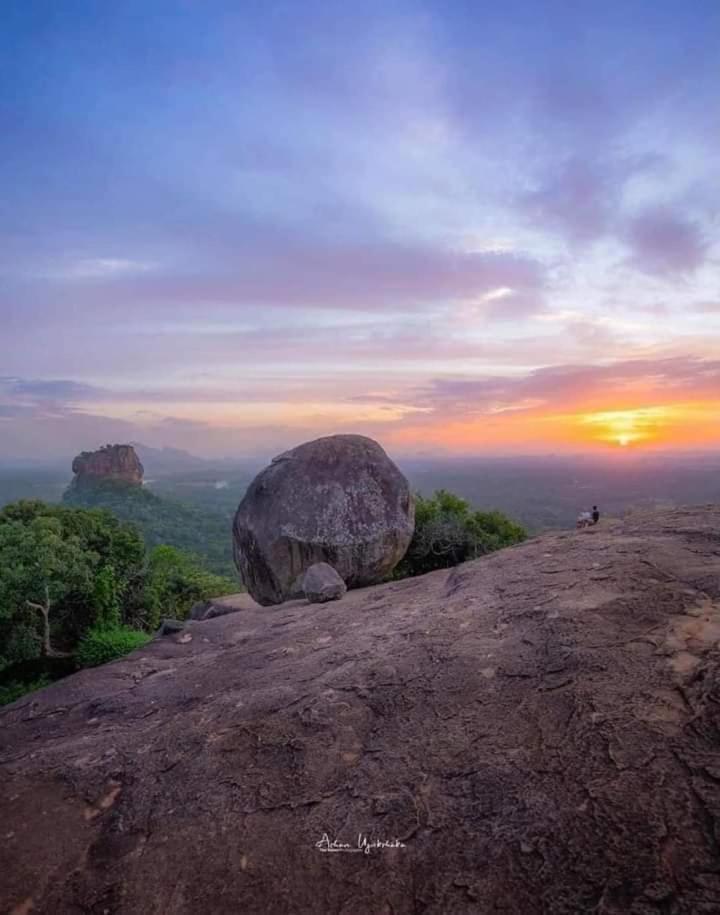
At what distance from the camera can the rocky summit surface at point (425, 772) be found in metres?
3.16

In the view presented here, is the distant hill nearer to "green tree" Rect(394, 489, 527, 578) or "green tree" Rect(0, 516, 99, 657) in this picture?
"green tree" Rect(0, 516, 99, 657)

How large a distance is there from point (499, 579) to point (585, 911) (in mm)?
5380

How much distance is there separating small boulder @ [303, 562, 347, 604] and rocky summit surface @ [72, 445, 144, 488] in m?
85.6

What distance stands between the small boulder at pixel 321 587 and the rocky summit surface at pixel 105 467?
→ 85.6 metres

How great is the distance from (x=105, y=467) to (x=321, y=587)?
8867 cm

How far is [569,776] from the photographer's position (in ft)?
11.9

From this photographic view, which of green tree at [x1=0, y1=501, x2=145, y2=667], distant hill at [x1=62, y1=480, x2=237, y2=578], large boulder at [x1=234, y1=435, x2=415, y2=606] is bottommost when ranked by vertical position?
distant hill at [x1=62, y1=480, x2=237, y2=578]

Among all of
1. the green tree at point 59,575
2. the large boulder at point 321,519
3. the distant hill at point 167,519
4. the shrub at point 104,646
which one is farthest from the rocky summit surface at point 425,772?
the distant hill at point 167,519

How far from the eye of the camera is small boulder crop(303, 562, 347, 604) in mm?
11094

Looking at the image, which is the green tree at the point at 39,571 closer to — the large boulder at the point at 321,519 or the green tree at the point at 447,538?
the large boulder at the point at 321,519

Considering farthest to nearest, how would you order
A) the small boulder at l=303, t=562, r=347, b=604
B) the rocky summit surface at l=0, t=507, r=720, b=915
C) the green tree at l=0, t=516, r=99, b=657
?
the green tree at l=0, t=516, r=99, b=657 < the small boulder at l=303, t=562, r=347, b=604 < the rocky summit surface at l=0, t=507, r=720, b=915

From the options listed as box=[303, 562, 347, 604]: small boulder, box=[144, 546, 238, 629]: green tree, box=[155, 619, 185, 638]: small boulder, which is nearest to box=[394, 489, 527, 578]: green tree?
box=[303, 562, 347, 604]: small boulder

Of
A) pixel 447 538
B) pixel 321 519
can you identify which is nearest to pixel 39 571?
pixel 321 519

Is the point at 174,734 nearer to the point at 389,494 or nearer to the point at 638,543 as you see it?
the point at 638,543
